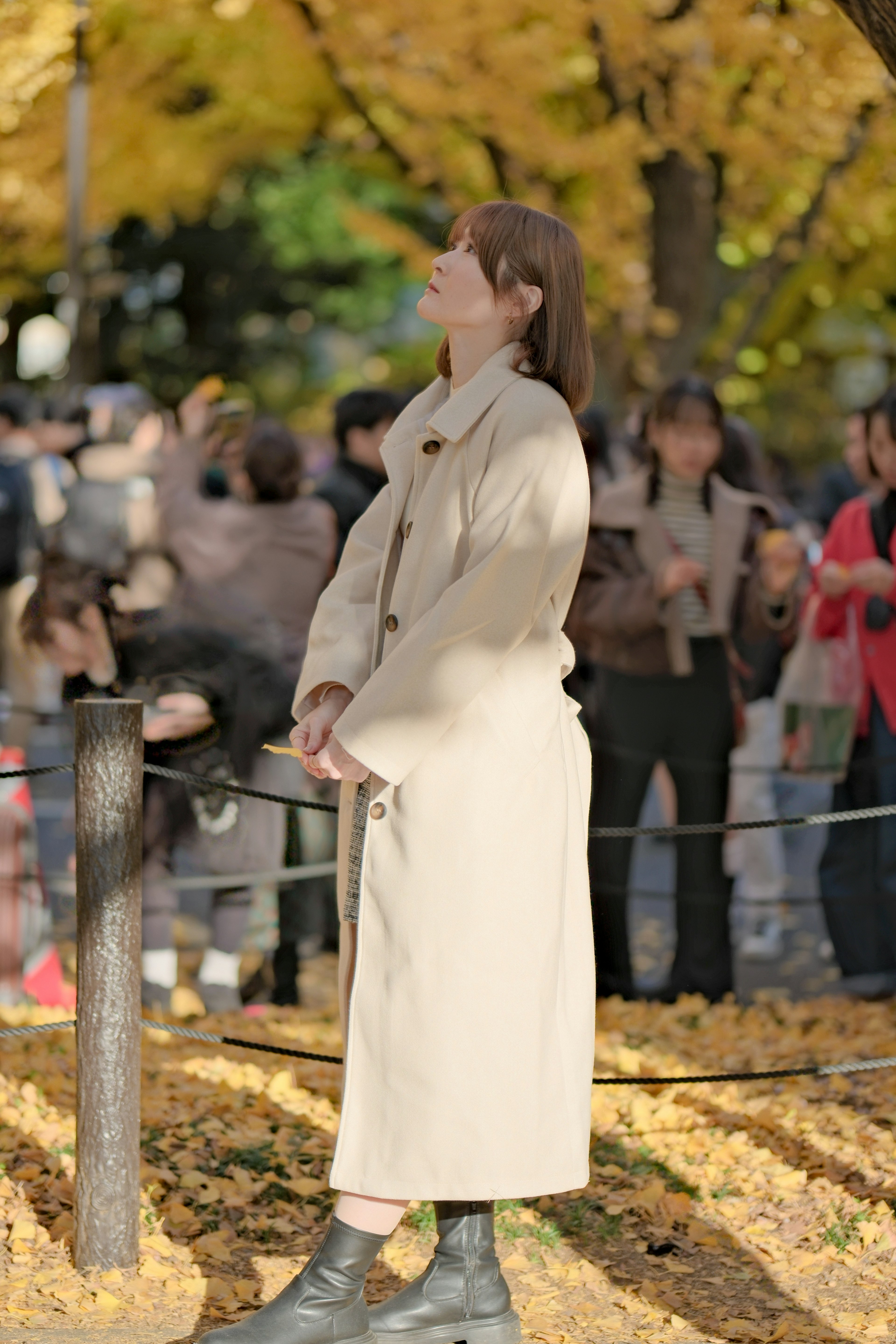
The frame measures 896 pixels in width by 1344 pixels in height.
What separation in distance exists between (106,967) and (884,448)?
3.62 meters

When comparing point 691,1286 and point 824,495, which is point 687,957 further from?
point 824,495

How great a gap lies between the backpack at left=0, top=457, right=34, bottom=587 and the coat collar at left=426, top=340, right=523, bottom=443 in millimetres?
7746

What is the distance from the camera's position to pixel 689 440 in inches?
223

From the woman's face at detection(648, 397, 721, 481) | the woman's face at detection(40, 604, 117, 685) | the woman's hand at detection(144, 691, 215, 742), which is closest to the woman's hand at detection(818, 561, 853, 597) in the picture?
the woman's face at detection(648, 397, 721, 481)

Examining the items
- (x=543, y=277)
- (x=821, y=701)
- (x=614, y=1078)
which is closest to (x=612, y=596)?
(x=821, y=701)

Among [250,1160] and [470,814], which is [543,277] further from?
[250,1160]

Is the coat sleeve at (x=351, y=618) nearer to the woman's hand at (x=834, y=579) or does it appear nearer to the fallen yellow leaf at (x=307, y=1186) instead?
the fallen yellow leaf at (x=307, y=1186)

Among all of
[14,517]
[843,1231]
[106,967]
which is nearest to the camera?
[106,967]

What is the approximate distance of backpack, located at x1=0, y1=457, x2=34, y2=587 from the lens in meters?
10.2

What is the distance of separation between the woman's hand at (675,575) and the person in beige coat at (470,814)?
8.23 feet

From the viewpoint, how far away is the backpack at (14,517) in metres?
10.2

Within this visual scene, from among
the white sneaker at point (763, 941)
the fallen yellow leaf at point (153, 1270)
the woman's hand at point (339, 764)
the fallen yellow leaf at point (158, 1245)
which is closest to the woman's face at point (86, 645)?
the fallen yellow leaf at point (158, 1245)

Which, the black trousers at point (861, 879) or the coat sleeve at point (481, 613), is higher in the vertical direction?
the coat sleeve at point (481, 613)

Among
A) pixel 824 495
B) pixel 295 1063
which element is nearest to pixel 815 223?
pixel 824 495
